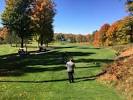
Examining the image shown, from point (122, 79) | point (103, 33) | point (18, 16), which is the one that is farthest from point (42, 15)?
point (103, 33)

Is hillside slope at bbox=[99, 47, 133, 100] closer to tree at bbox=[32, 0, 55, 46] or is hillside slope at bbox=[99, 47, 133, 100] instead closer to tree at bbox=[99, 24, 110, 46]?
tree at bbox=[32, 0, 55, 46]

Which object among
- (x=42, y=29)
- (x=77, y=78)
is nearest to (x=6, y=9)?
(x=42, y=29)

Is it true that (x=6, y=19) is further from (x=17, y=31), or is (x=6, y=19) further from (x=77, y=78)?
(x=77, y=78)

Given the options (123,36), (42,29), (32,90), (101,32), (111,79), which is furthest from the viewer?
(101,32)

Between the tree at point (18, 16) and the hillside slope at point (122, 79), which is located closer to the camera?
the hillside slope at point (122, 79)

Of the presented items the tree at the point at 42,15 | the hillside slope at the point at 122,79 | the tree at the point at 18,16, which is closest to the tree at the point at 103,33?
the tree at the point at 42,15

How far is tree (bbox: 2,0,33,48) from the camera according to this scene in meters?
74.6

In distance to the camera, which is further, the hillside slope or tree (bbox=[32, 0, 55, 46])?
tree (bbox=[32, 0, 55, 46])

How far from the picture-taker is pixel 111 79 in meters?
28.9

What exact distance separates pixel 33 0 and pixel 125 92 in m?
55.2

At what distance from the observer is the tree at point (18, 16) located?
245 feet

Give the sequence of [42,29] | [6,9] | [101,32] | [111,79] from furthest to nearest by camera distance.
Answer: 1. [101,32]
2. [42,29]
3. [6,9]
4. [111,79]

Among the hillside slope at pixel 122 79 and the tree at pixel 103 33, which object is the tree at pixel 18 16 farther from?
the tree at pixel 103 33

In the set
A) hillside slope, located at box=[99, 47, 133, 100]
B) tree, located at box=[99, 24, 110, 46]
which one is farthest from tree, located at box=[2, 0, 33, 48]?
tree, located at box=[99, 24, 110, 46]
